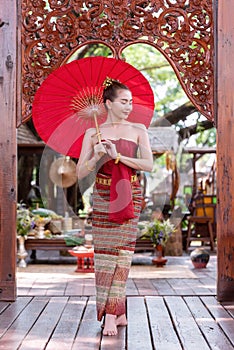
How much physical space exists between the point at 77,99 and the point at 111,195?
839 mm

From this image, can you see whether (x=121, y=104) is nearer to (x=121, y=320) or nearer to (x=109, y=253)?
(x=109, y=253)

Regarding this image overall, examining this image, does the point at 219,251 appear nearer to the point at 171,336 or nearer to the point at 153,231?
the point at 171,336

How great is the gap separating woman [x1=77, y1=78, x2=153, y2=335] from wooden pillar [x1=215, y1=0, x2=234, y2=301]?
4.58 feet

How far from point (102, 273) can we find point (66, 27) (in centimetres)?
235

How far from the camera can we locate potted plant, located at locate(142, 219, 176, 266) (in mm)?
9336

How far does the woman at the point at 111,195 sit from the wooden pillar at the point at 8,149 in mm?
1421

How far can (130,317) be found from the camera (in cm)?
496

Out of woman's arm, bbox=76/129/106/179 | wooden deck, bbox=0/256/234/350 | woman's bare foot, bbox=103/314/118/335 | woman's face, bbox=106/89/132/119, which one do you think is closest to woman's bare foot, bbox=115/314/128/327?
wooden deck, bbox=0/256/234/350

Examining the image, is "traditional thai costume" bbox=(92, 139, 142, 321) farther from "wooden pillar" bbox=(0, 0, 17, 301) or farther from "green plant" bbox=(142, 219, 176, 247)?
"green plant" bbox=(142, 219, 176, 247)

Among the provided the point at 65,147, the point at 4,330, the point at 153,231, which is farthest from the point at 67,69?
the point at 153,231

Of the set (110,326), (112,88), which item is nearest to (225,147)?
(112,88)

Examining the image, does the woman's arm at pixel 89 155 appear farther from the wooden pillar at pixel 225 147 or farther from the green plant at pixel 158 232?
the green plant at pixel 158 232

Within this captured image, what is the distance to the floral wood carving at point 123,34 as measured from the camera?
19.4 feet

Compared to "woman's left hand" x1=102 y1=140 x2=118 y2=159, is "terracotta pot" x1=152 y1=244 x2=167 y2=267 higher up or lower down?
lower down
